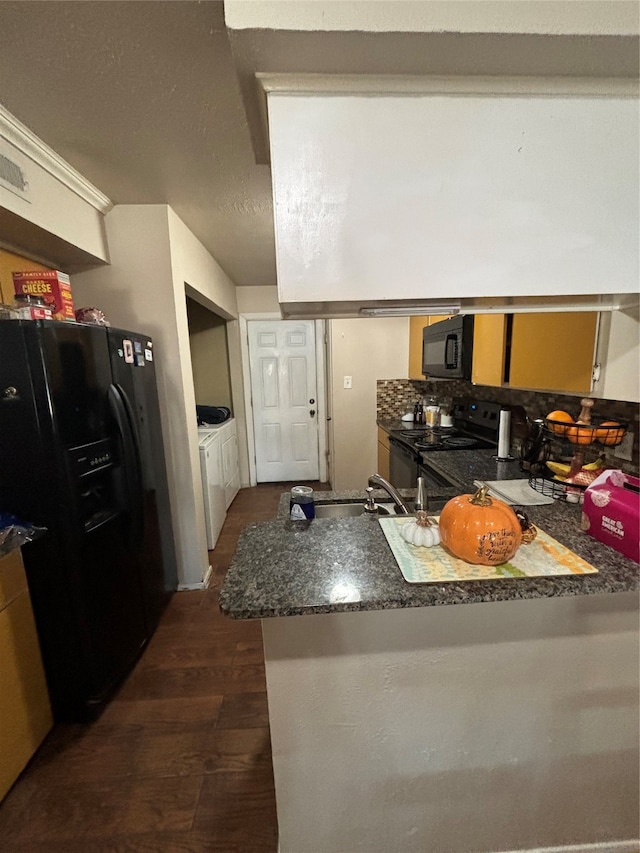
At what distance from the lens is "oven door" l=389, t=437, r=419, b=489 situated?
251 cm

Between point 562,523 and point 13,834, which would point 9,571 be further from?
point 562,523

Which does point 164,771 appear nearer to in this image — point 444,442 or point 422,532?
point 422,532

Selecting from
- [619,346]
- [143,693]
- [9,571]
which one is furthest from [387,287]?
[143,693]

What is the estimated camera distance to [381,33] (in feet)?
2.18

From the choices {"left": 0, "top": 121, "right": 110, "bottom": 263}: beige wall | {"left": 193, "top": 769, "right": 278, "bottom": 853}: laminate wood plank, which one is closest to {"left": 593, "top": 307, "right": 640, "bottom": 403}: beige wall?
{"left": 193, "top": 769, "right": 278, "bottom": 853}: laminate wood plank

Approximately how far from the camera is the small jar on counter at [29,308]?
54.3 inches

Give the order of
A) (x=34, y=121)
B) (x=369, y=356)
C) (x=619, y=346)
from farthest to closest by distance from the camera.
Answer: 1. (x=369, y=356)
2. (x=34, y=121)
3. (x=619, y=346)

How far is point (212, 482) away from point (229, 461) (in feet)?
2.60

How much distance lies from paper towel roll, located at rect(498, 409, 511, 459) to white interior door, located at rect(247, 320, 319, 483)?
2.52 m

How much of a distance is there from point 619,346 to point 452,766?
52.8 inches

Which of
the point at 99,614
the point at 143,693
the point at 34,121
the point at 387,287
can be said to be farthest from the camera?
the point at 143,693

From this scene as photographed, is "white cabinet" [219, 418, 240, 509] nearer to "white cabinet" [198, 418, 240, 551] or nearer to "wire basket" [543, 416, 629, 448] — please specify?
"white cabinet" [198, 418, 240, 551]

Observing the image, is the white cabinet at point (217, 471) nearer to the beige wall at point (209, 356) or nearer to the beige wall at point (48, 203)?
the beige wall at point (209, 356)

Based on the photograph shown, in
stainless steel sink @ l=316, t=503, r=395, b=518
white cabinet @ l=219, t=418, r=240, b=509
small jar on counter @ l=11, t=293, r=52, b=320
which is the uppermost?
small jar on counter @ l=11, t=293, r=52, b=320
